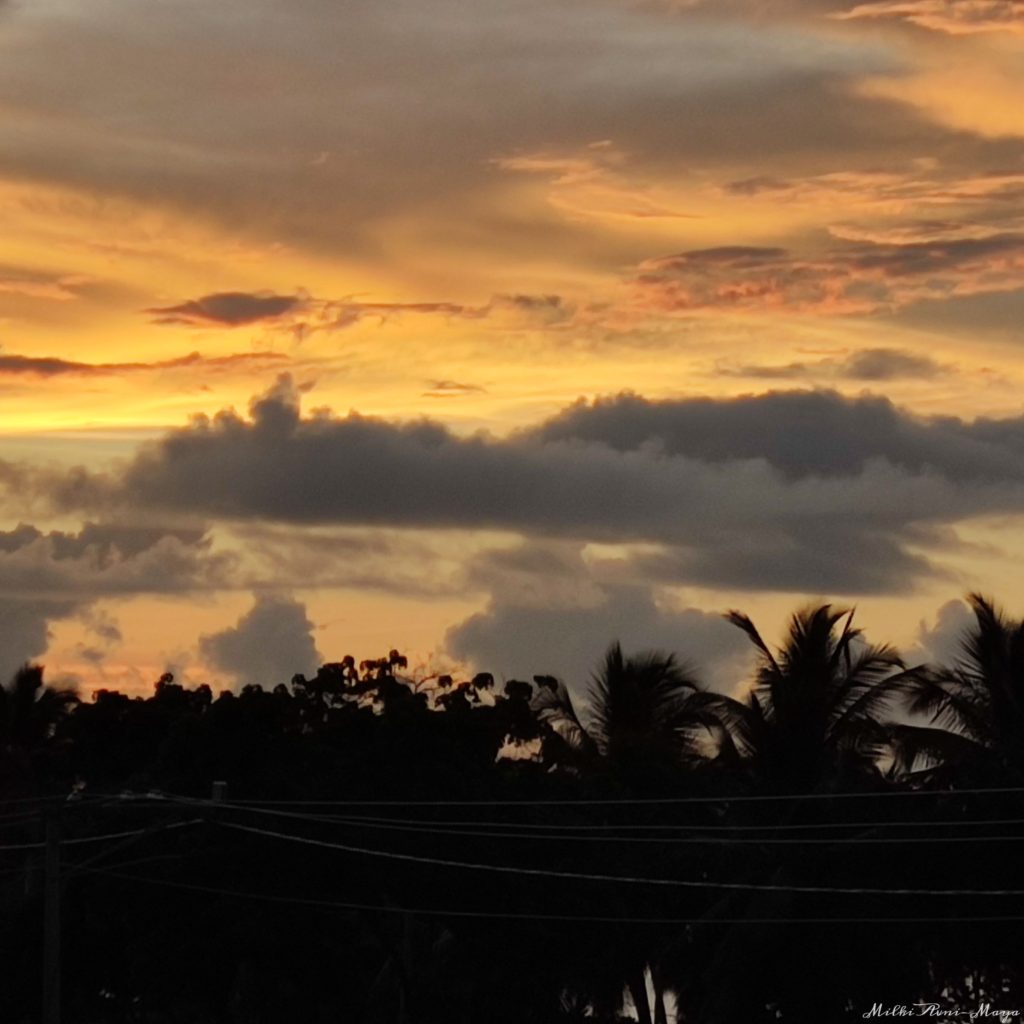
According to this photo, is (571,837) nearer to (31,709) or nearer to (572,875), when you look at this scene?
(572,875)

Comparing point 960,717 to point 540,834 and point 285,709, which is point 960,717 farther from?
point 285,709

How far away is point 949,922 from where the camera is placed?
119 feet

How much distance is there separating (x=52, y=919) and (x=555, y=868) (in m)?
12.5

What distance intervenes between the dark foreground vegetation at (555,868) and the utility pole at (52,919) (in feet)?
4.18

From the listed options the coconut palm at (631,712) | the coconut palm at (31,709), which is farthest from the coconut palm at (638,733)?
the coconut palm at (31,709)

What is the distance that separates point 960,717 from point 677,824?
710 centimetres

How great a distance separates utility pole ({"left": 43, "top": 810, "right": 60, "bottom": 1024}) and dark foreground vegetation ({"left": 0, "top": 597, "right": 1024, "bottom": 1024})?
1.27 meters

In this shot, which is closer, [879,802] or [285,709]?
[879,802]

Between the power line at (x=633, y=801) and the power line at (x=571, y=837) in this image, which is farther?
the power line at (x=571, y=837)

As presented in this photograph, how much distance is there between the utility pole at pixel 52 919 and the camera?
32625 mm

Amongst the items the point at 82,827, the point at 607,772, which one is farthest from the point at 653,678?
the point at 82,827

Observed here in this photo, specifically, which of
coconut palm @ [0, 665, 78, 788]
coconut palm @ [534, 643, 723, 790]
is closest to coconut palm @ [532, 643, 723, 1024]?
coconut palm @ [534, 643, 723, 790]

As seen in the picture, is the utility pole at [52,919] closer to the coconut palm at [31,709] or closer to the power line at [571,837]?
the power line at [571,837]

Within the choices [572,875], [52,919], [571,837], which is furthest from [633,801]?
[52,919]
